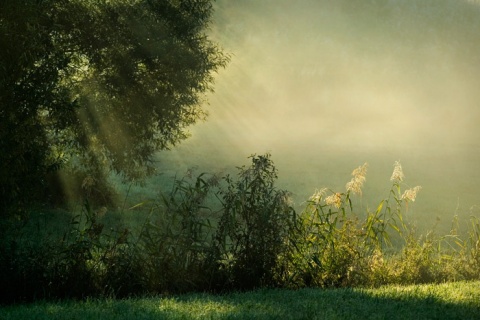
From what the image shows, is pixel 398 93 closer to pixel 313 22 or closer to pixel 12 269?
pixel 313 22

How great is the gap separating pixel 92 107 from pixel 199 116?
16.7 ft

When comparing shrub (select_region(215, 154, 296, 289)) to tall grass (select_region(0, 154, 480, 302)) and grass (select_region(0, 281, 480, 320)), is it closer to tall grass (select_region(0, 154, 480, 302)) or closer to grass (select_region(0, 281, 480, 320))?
tall grass (select_region(0, 154, 480, 302))

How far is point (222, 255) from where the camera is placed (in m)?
9.94

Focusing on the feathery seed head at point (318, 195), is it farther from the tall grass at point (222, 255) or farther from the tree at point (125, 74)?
the tree at point (125, 74)

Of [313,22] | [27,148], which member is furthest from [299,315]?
[313,22]

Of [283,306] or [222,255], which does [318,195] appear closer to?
[222,255]

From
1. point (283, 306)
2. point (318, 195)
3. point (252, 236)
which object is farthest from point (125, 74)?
point (283, 306)

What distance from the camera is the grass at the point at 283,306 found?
7680 millimetres

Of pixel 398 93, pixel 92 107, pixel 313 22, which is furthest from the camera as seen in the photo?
pixel 313 22

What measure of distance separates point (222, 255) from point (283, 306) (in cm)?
189

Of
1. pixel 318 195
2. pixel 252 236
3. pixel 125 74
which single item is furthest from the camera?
pixel 125 74

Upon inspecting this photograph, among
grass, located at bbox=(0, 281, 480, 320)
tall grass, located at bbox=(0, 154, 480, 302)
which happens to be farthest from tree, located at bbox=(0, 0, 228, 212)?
grass, located at bbox=(0, 281, 480, 320)

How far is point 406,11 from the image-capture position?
97.4m

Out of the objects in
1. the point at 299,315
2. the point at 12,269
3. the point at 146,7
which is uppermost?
the point at 146,7
